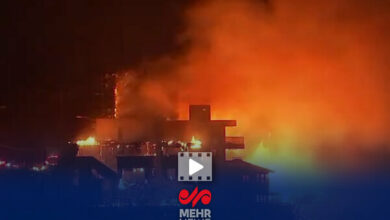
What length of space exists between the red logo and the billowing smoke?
37cm

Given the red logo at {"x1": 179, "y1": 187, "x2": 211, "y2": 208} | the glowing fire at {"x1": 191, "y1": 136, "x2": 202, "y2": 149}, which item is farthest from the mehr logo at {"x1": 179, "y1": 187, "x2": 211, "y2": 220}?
the glowing fire at {"x1": 191, "y1": 136, "x2": 202, "y2": 149}

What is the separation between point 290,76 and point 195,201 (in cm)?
75

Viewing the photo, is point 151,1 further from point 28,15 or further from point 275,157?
point 275,157

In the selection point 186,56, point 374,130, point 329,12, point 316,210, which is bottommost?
point 316,210

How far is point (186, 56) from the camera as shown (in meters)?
2.52

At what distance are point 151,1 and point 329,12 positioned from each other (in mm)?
858

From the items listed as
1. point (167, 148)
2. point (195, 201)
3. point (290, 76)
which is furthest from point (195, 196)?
point (290, 76)

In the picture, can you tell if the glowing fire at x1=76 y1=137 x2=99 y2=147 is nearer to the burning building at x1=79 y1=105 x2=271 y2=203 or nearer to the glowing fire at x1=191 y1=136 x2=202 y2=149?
the burning building at x1=79 y1=105 x2=271 y2=203

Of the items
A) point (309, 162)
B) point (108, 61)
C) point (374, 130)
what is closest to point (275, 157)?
point (309, 162)

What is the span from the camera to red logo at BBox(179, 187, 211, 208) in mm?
2436

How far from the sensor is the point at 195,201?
245cm

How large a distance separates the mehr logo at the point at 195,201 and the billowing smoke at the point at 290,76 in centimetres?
37

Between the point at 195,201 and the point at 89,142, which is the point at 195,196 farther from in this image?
the point at 89,142

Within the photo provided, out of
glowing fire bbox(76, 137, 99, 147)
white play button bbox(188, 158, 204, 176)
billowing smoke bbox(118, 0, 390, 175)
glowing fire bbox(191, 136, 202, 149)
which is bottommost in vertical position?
white play button bbox(188, 158, 204, 176)
